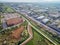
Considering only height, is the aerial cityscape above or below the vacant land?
above

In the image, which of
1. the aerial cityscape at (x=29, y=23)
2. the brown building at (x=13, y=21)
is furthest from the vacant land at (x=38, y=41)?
the brown building at (x=13, y=21)

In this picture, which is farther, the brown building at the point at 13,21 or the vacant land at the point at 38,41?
the brown building at the point at 13,21

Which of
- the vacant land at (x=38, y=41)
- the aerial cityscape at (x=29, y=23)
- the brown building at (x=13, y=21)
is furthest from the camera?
the brown building at (x=13, y=21)

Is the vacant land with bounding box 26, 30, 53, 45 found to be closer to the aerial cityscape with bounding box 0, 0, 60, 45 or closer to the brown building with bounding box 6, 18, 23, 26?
the aerial cityscape with bounding box 0, 0, 60, 45

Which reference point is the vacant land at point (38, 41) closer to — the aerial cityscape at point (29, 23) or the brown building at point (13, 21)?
the aerial cityscape at point (29, 23)

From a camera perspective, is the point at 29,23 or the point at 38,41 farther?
the point at 29,23

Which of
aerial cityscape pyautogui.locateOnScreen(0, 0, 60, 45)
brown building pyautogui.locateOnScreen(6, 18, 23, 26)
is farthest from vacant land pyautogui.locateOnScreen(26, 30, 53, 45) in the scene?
brown building pyautogui.locateOnScreen(6, 18, 23, 26)

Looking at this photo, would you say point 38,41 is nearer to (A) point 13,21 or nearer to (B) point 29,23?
(B) point 29,23

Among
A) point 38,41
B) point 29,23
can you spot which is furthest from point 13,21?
point 38,41

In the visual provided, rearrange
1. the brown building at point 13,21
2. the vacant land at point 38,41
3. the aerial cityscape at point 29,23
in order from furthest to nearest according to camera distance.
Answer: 1. the brown building at point 13,21
2. the aerial cityscape at point 29,23
3. the vacant land at point 38,41
